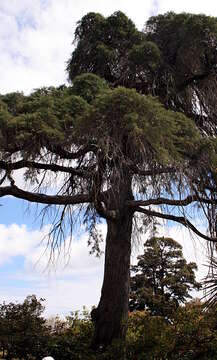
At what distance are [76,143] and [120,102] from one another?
797mm

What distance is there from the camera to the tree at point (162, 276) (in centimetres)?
1545

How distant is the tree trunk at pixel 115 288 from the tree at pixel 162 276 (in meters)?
8.60

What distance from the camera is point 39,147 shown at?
195 inches

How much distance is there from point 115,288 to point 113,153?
2522mm

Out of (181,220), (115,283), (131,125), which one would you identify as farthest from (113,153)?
(115,283)

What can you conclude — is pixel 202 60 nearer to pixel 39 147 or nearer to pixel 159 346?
pixel 39 147

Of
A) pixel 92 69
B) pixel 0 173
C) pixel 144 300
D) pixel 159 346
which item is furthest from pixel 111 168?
pixel 144 300

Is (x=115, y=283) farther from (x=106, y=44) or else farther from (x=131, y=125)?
(x=106, y=44)

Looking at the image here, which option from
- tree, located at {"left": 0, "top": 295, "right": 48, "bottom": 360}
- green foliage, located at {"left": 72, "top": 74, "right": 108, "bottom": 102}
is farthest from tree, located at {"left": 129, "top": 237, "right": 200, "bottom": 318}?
green foliage, located at {"left": 72, "top": 74, "right": 108, "bottom": 102}

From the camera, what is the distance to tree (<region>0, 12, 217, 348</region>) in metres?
4.75

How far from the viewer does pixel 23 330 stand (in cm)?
677

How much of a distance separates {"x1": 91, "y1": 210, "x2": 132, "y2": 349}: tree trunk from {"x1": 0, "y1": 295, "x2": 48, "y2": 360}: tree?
849 millimetres

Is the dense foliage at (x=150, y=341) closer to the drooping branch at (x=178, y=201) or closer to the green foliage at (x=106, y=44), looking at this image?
the drooping branch at (x=178, y=201)

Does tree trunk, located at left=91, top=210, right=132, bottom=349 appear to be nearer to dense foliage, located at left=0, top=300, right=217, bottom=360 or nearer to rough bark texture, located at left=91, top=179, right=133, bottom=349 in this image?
rough bark texture, located at left=91, top=179, right=133, bottom=349
